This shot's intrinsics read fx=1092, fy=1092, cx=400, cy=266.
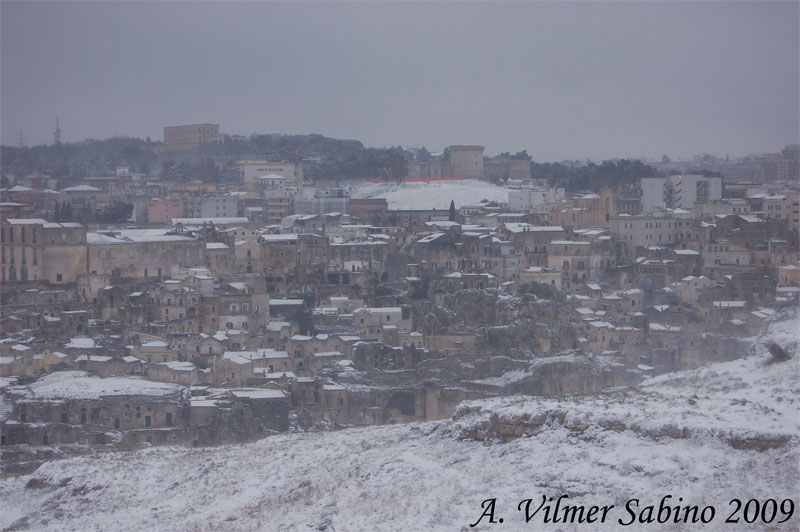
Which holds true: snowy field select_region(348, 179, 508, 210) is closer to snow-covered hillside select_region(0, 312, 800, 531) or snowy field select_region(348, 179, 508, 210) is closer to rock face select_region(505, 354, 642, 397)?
rock face select_region(505, 354, 642, 397)

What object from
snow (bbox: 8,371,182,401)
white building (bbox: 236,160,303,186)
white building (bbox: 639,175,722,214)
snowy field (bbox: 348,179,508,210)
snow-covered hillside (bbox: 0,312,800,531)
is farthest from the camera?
white building (bbox: 236,160,303,186)

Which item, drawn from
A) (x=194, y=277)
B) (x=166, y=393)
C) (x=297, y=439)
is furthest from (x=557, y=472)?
(x=194, y=277)

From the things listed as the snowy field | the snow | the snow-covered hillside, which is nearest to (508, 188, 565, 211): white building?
the snowy field

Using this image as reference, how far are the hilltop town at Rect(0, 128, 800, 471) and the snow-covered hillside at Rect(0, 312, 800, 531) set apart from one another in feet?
18.9

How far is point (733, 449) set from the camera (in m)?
13.3

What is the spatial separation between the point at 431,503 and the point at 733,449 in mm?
3757

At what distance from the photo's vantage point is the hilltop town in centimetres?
2359

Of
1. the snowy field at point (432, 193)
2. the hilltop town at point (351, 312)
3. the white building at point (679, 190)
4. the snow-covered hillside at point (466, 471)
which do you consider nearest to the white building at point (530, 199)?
the snowy field at point (432, 193)

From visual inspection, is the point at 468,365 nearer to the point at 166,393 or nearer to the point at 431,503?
the point at 166,393

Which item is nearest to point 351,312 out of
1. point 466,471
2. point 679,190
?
point 466,471

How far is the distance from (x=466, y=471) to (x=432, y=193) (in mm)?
38051

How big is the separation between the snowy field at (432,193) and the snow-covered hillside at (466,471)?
29730 millimetres

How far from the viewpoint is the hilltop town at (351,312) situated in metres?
23.6

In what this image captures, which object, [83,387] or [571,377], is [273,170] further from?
[83,387]
